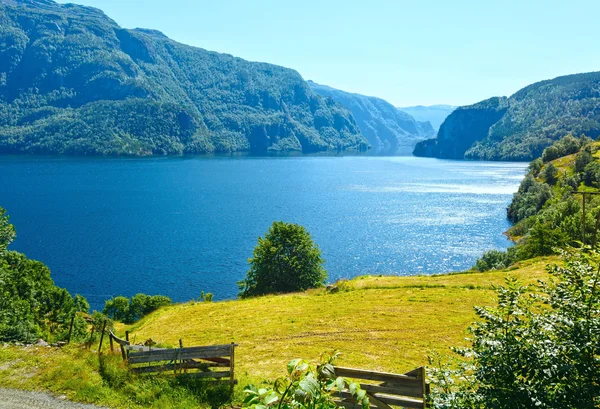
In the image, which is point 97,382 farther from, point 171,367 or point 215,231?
point 215,231

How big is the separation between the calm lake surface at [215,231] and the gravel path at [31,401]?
62192mm

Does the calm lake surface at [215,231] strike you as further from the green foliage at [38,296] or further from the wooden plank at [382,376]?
the wooden plank at [382,376]

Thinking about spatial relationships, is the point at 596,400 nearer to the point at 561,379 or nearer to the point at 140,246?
the point at 561,379

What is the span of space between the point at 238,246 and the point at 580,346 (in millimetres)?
103254

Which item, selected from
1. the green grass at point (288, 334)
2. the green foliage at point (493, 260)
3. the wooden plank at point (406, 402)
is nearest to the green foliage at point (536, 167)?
the green foliage at point (493, 260)

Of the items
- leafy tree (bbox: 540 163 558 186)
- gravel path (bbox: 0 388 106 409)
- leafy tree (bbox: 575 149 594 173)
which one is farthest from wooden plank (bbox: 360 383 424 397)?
leafy tree (bbox: 540 163 558 186)

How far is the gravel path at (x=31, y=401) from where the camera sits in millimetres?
16766

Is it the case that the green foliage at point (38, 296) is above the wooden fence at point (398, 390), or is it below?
below

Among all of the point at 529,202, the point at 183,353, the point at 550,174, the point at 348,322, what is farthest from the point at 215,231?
the point at 550,174

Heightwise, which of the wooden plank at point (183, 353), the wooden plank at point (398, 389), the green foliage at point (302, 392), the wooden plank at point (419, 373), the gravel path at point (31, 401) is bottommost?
the gravel path at point (31, 401)

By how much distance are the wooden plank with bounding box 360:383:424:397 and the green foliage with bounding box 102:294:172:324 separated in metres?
58.7

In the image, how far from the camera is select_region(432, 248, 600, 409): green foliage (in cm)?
762

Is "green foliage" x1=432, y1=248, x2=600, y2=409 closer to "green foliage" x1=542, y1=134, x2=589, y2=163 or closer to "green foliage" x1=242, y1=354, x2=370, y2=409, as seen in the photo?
"green foliage" x1=242, y1=354, x2=370, y2=409

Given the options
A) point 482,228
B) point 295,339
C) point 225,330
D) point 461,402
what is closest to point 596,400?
point 461,402
